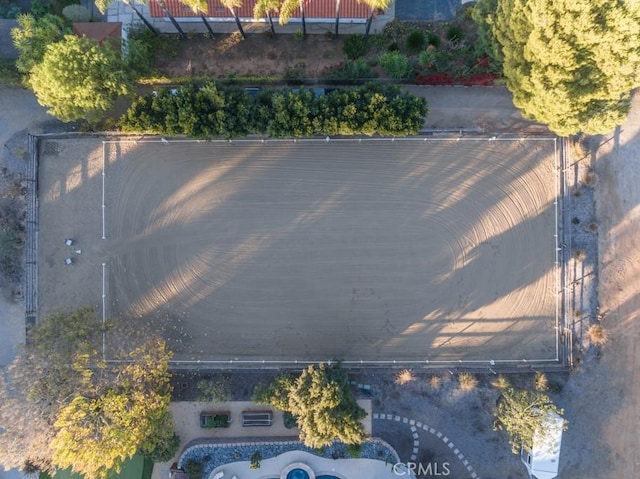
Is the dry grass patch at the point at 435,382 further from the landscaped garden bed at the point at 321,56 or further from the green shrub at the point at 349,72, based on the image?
the green shrub at the point at 349,72

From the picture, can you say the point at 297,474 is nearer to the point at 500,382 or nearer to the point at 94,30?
the point at 500,382

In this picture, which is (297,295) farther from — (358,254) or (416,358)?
(416,358)

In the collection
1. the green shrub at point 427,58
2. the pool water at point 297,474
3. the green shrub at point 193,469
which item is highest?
the green shrub at point 427,58

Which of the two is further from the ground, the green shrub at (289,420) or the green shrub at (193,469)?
the green shrub at (289,420)

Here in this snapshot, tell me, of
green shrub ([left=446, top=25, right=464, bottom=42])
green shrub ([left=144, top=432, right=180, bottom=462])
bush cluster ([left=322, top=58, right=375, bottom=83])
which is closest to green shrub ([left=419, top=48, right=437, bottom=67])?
green shrub ([left=446, top=25, right=464, bottom=42])

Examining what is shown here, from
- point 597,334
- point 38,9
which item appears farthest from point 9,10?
point 597,334

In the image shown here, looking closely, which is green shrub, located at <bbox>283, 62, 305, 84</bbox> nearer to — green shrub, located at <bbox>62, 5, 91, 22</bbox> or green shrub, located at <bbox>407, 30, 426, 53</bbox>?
green shrub, located at <bbox>407, 30, 426, 53</bbox>

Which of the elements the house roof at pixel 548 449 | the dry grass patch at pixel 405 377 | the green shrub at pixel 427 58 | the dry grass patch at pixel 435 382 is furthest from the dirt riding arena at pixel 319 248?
the green shrub at pixel 427 58
